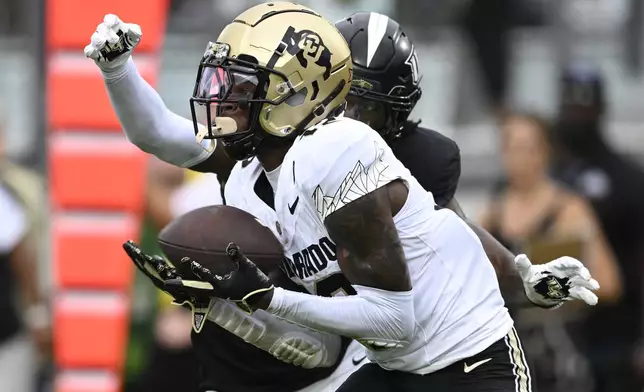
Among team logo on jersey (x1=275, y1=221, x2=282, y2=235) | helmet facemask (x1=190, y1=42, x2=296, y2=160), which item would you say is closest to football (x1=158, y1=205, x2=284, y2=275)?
team logo on jersey (x1=275, y1=221, x2=282, y2=235)

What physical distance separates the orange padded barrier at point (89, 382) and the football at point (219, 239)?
2.99m

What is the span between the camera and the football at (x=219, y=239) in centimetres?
378

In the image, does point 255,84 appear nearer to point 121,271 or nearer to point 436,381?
point 436,381

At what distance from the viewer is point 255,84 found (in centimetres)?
371

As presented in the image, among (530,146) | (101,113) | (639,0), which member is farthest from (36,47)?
(639,0)

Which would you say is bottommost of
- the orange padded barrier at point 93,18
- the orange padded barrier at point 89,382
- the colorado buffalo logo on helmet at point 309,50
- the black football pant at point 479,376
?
the orange padded barrier at point 89,382

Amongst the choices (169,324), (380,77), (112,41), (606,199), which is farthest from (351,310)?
(606,199)

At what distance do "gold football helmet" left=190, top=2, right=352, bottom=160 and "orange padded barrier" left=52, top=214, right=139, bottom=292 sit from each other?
10.2 ft

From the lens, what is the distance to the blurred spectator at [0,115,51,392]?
6.75 meters

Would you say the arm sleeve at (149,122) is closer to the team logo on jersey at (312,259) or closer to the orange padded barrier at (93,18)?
the team logo on jersey at (312,259)

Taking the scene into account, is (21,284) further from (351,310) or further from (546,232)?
(351,310)

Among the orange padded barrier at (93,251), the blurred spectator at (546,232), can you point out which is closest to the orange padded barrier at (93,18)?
the orange padded barrier at (93,251)

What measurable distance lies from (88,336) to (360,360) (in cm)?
297

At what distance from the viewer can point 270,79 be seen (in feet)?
12.2
